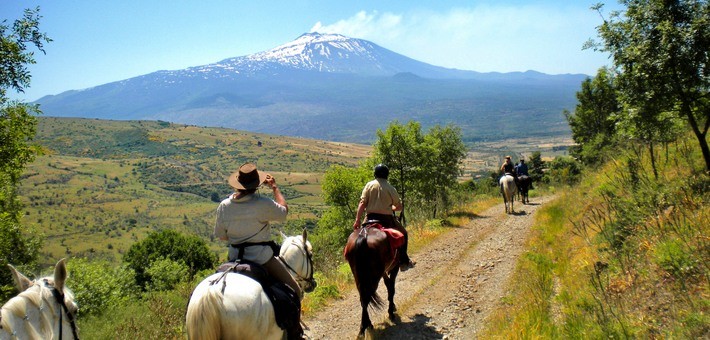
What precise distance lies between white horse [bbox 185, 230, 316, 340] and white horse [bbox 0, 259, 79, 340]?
1.13 m

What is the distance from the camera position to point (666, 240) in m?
6.02

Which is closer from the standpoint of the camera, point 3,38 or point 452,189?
point 3,38

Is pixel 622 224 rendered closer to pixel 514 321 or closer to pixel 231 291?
pixel 514 321

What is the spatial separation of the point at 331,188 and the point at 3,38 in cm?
2948

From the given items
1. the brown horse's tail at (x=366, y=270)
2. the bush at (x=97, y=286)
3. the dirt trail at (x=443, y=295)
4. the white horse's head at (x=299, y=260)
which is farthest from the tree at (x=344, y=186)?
the brown horse's tail at (x=366, y=270)

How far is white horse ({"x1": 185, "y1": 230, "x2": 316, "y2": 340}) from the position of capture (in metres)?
4.45

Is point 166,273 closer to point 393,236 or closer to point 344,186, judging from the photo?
point 344,186

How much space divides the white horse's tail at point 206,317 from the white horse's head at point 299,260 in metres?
3.10

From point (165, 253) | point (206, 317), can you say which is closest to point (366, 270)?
point (206, 317)

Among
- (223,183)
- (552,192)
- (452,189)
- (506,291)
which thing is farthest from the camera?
(223,183)

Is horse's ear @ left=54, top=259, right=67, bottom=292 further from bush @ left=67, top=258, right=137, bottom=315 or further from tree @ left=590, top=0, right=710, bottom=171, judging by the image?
bush @ left=67, top=258, right=137, bottom=315

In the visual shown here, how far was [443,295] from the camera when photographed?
9711 mm

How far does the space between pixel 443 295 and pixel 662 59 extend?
288 inches

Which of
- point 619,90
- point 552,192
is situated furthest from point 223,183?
point 619,90
